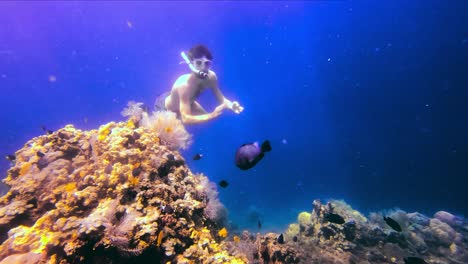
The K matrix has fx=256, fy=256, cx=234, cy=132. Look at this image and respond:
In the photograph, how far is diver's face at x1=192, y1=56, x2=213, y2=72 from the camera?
7.31 meters

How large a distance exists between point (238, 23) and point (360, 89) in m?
26.9

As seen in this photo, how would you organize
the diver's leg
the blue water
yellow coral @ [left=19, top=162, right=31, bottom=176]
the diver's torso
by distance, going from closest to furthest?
yellow coral @ [left=19, top=162, right=31, bottom=176] → the diver's torso → the diver's leg → the blue water

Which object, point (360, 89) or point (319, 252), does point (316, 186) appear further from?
point (319, 252)

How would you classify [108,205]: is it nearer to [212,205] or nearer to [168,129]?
[212,205]

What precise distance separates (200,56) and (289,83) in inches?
2703

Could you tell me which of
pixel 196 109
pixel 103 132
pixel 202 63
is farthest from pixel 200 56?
pixel 103 132

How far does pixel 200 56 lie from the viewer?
7.30 metres

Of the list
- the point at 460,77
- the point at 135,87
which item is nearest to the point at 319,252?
the point at 460,77

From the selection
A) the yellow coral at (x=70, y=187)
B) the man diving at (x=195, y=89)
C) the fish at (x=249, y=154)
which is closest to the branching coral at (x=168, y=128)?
the man diving at (x=195, y=89)

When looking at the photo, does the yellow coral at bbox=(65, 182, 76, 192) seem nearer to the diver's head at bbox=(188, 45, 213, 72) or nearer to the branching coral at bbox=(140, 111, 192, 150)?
the branching coral at bbox=(140, 111, 192, 150)

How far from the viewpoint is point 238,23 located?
52219 mm

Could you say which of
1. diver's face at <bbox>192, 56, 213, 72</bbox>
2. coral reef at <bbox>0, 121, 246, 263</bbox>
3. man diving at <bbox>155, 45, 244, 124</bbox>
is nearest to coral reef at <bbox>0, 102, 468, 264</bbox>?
coral reef at <bbox>0, 121, 246, 263</bbox>

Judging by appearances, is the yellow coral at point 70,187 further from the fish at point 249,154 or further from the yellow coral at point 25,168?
the fish at point 249,154

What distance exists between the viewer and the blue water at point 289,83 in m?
33.7
